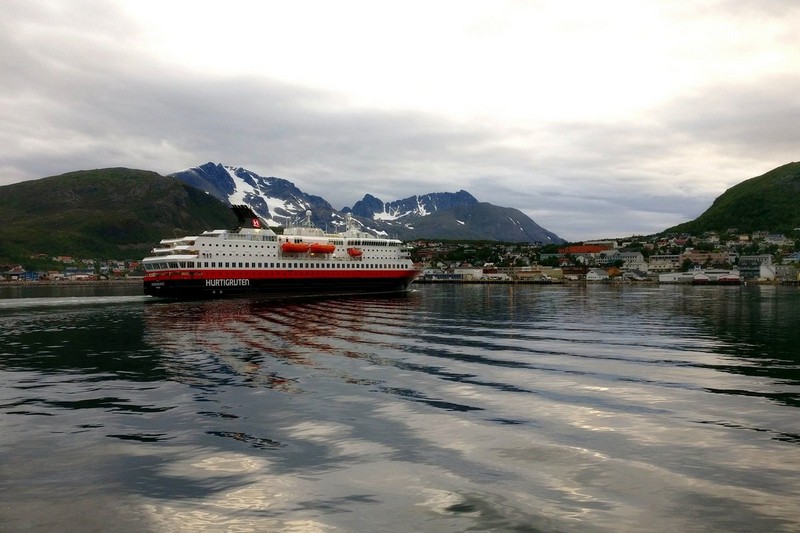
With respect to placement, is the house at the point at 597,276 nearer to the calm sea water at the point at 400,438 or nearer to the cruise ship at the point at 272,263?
the cruise ship at the point at 272,263

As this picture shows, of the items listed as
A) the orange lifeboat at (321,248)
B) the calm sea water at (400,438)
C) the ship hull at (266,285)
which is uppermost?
the orange lifeboat at (321,248)

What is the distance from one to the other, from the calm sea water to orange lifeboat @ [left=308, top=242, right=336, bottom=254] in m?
52.3

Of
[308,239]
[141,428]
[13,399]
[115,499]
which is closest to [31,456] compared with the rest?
[141,428]

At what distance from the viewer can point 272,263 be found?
76.8 m

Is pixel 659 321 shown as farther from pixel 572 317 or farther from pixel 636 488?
pixel 636 488

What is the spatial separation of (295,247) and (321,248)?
4.44m

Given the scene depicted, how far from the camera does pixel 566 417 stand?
50.3 feet

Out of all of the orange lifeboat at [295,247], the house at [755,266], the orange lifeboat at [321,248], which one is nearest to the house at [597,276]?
the house at [755,266]

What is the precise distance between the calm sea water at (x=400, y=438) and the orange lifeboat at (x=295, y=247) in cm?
4937

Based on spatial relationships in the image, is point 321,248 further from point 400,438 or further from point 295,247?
point 400,438

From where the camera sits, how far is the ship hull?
68188mm

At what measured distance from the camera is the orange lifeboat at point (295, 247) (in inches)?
3081

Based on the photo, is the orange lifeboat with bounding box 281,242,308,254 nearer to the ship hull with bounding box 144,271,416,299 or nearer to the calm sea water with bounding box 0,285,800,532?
the ship hull with bounding box 144,271,416,299

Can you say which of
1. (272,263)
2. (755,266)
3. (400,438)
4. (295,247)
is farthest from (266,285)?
(755,266)
